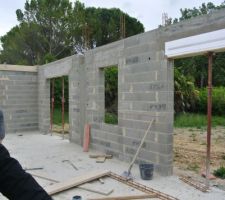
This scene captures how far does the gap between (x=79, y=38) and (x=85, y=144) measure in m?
17.2

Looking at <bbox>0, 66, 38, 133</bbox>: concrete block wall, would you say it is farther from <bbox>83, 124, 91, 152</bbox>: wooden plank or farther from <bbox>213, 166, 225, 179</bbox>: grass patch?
<bbox>213, 166, 225, 179</bbox>: grass patch

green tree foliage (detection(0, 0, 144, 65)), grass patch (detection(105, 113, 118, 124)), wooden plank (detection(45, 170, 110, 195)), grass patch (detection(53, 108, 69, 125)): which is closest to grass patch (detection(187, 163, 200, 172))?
wooden plank (detection(45, 170, 110, 195))

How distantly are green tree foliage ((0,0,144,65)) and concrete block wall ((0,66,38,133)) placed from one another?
11.5 meters

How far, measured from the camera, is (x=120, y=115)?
685cm

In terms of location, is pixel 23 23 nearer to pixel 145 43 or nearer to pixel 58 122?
pixel 58 122

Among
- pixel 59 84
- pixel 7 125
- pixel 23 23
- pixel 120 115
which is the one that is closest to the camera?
pixel 120 115

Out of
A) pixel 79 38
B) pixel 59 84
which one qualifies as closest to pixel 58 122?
pixel 59 84

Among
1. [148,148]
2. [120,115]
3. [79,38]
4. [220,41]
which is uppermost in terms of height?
[79,38]

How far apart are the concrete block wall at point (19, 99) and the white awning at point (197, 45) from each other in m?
7.34

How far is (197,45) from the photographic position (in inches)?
192

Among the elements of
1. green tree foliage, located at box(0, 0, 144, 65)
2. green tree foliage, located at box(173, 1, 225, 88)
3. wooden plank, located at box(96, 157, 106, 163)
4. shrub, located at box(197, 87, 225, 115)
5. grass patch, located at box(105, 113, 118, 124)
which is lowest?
wooden plank, located at box(96, 157, 106, 163)

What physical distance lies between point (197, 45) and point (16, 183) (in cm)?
439

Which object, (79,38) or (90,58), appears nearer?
(90,58)

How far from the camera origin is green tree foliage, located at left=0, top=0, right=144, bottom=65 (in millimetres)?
23516
